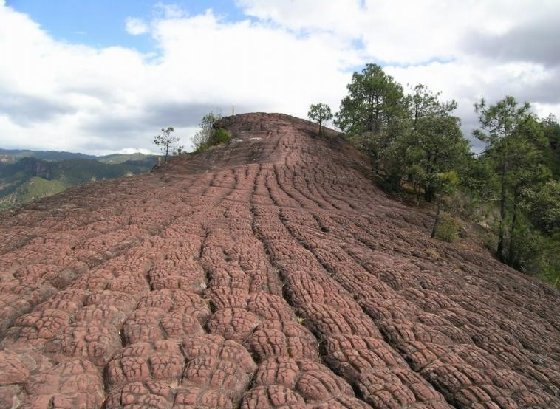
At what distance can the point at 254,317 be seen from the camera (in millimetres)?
8250

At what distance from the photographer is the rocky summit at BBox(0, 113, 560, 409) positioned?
618 cm

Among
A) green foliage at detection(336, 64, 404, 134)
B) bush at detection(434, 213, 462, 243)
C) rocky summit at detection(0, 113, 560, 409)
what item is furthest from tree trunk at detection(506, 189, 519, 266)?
green foliage at detection(336, 64, 404, 134)

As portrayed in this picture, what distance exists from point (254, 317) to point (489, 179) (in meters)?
20.4

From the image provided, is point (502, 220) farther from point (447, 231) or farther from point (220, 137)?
point (220, 137)

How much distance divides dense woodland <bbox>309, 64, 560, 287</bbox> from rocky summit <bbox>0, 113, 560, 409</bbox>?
6.69 m

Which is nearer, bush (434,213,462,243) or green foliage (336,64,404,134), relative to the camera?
bush (434,213,462,243)

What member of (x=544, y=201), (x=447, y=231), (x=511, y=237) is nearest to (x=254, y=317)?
(x=447, y=231)

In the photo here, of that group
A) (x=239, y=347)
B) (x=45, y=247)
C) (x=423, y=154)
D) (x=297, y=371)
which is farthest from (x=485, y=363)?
(x=423, y=154)

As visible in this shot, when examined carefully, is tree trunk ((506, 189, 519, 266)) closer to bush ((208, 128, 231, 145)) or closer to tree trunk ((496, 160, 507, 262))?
tree trunk ((496, 160, 507, 262))

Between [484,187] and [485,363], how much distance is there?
18.8 meters

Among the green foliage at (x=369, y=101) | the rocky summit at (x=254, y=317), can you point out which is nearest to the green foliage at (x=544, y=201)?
the rocky summit at (x=254, y=317)

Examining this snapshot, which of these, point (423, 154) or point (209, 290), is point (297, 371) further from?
point (423, 154)

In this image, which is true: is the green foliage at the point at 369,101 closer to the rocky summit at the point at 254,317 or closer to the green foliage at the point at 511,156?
the green foliage at the point at 511,156

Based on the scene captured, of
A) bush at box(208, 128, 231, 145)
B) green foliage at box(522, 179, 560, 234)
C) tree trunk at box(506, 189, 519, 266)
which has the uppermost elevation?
bush at box(208, 128, 231, 145)
